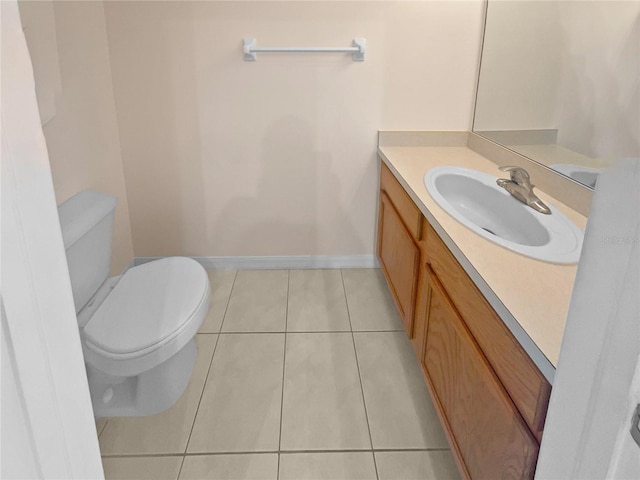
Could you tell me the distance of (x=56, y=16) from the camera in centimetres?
193

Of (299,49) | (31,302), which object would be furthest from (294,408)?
(299,49)

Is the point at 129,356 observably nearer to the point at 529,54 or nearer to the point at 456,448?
the point at 456,448

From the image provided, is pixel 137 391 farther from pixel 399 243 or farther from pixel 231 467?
pixel 399 243

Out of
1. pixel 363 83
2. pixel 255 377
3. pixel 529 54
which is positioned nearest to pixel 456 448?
pixel 255 377

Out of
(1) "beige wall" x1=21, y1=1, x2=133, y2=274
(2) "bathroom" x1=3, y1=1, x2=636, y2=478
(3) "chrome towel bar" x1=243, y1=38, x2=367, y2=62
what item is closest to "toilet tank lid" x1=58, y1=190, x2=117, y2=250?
(1) "beige wall" x1=21, y1=1, x2=133, y2=274

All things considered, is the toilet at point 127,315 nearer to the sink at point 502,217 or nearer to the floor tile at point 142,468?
the floor tile at point 142,468

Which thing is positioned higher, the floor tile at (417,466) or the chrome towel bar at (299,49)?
the chrome towel bar at (299,49)

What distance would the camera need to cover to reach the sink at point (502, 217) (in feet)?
4.39

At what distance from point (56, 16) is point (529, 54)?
192cm

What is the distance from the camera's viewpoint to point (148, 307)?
5.63 ft

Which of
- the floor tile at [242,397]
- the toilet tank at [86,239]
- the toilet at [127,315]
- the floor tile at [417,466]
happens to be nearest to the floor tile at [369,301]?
the floor tile at [242,397]

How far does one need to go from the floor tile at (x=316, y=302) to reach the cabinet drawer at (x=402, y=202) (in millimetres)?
616

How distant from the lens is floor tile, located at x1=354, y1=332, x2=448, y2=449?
5.66 ft

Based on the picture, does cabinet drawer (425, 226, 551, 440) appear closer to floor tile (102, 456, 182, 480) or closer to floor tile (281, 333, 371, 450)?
floor tile (281, 333, 371, 450)
